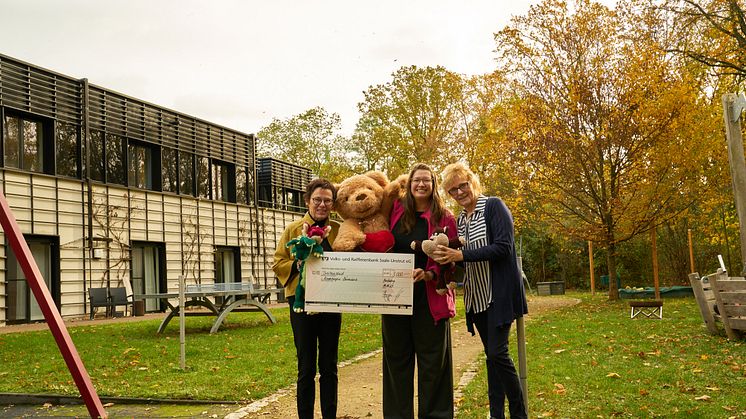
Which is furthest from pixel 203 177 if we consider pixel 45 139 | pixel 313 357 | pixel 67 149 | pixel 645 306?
pixel 313 357

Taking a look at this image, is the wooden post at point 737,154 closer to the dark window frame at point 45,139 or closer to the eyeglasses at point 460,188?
the eyeglasses at point 460,188

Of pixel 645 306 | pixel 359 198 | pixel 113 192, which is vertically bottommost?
pixel 645 306

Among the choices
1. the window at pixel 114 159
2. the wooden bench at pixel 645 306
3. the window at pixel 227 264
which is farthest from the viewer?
the window at pixel 227 264

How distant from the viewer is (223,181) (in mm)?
30453

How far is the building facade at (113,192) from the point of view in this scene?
63.4ft

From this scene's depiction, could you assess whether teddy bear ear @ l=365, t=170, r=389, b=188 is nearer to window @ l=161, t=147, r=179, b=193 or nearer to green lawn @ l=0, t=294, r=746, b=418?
green lawn @ l=0, t=294, r=746, b=418

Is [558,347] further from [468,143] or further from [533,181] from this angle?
[468,143]

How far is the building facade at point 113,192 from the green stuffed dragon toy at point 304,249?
15941 millimetres

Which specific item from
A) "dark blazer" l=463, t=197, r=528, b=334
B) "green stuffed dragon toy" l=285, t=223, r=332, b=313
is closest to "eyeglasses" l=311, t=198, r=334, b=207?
"green stuffed dragon toy" l=285, t=223, r=332, b=313

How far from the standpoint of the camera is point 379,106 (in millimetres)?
35219

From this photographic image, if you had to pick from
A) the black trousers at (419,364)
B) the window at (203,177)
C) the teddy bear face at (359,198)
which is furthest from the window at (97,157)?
the black trousers at (419,364)

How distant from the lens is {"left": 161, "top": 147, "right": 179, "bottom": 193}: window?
2577 cm

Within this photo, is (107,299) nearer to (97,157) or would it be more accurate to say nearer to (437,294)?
(97,157)

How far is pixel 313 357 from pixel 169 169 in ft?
72.9
